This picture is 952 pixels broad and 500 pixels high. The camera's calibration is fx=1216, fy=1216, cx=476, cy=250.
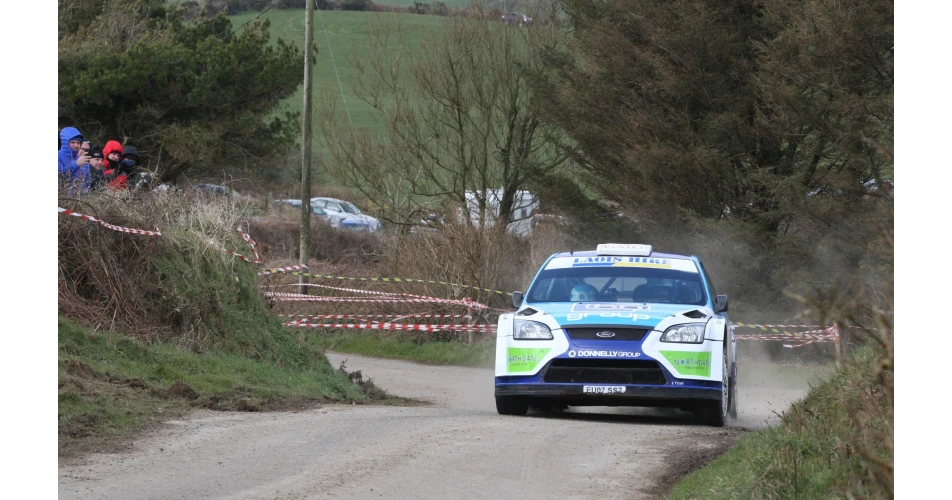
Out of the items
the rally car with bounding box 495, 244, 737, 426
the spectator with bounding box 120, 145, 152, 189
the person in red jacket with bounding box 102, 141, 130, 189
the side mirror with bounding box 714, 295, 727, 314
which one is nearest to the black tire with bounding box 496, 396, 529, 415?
the rally car with bounding box 495, 244, 737, 426

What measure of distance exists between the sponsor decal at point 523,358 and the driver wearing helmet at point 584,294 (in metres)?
1.40

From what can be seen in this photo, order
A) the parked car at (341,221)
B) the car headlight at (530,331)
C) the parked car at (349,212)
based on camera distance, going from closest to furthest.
→ the car headlight at (530,331) < the parked car at (341,221) < the parked car at (349,212)

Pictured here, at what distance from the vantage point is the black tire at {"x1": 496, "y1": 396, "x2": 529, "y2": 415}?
12926 millimetres

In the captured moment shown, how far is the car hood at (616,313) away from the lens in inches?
487

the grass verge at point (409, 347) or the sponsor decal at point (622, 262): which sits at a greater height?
the sponsor decal at point (622, 262)

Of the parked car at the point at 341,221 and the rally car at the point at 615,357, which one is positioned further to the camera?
the parked car at the point at 341,221

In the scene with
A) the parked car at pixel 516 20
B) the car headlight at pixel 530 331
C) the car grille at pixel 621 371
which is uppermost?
the parked car at pixel 516 20

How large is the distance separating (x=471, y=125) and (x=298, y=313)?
10.1 m

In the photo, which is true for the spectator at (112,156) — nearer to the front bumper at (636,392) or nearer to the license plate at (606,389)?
the front bumper at (636,392)

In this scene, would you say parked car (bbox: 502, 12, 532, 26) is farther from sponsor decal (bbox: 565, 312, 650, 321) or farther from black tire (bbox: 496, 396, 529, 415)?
sponsor decal (bbox: 565, 312, 650, 321)

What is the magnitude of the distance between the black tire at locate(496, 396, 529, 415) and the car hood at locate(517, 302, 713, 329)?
1.00 metres

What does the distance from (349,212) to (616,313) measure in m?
34.4

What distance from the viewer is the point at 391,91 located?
35.4 meters

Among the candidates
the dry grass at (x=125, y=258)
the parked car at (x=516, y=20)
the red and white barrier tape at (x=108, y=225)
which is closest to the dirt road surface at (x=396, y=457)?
the dry grass at (x=125, y=258)
